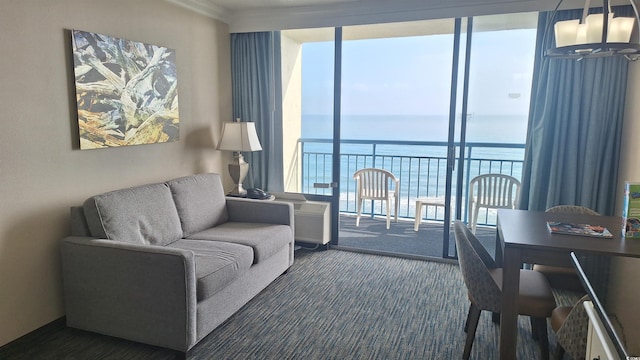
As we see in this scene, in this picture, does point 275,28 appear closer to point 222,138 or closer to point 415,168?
point 222,138

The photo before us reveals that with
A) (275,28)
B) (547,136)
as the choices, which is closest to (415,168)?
(547,136)

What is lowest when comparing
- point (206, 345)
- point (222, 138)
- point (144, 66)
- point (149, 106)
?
point (206, 345)

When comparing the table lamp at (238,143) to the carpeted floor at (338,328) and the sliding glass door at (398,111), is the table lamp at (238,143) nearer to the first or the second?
the sliding glass door at (398,111)

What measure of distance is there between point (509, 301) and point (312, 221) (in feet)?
8.03

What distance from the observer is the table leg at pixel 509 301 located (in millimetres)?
2190

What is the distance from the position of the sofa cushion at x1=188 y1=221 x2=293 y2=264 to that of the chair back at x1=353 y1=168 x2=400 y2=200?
5.70 feet

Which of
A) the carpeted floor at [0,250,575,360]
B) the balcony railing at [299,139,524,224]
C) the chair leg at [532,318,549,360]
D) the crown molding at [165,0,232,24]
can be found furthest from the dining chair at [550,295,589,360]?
the crown molding at [165,0,232,24]

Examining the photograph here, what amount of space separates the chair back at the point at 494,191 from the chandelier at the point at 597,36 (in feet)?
6.07

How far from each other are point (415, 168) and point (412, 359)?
3451mm

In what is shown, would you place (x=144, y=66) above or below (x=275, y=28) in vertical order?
below

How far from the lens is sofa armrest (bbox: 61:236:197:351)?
8.04 feet

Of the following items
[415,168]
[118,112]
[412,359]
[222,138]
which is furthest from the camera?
[415,168]

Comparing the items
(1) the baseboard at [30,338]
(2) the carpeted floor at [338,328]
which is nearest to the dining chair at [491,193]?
(2) the carpeted floor at [338,328]

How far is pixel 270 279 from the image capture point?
11.5ft
